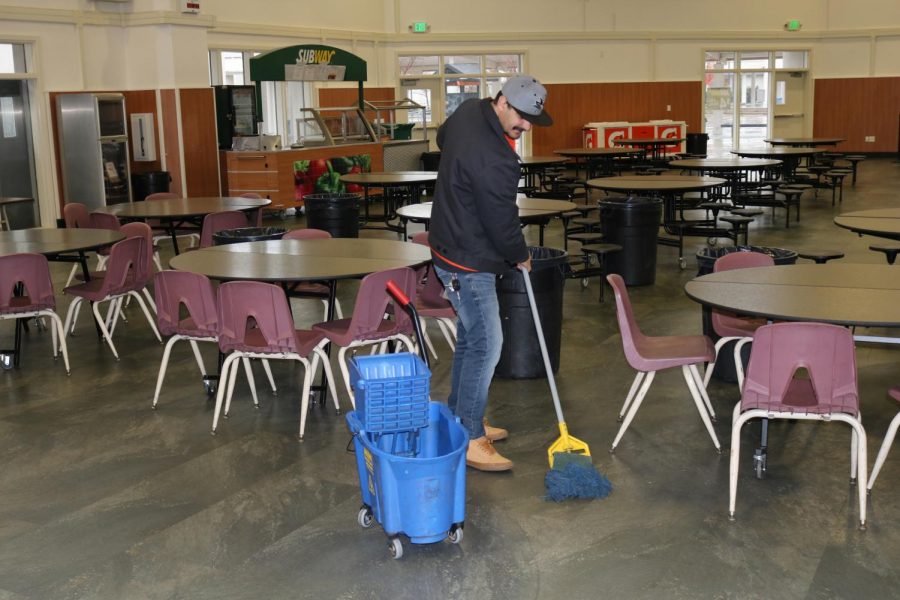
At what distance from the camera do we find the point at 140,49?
13641 mm

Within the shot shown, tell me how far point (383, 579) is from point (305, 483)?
3.28 feet

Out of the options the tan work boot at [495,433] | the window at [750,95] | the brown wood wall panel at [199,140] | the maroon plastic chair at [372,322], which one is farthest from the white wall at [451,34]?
the tan work boot at [495,433]

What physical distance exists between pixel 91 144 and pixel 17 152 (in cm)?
92

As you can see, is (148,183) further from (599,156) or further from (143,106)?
(599,156)

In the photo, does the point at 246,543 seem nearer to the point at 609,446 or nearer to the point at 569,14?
the point at 609,446

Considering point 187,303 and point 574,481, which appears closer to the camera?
point 574,481

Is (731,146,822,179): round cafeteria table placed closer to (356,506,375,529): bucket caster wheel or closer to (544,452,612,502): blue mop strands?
(544,452,612,502): blue mop strands

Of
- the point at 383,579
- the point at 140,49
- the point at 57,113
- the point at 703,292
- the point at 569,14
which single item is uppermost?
the point at 569,14

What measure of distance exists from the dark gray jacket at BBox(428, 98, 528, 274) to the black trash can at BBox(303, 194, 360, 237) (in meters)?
5.69

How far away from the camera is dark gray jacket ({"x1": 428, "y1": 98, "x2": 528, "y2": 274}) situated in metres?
3.96

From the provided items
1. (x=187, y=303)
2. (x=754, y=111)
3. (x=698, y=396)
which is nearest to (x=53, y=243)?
(x=187, y=303)

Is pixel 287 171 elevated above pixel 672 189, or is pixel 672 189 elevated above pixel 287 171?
pixel 287 171

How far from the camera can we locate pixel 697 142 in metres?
22.1

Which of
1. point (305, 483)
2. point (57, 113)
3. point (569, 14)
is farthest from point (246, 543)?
point (569, 14)
